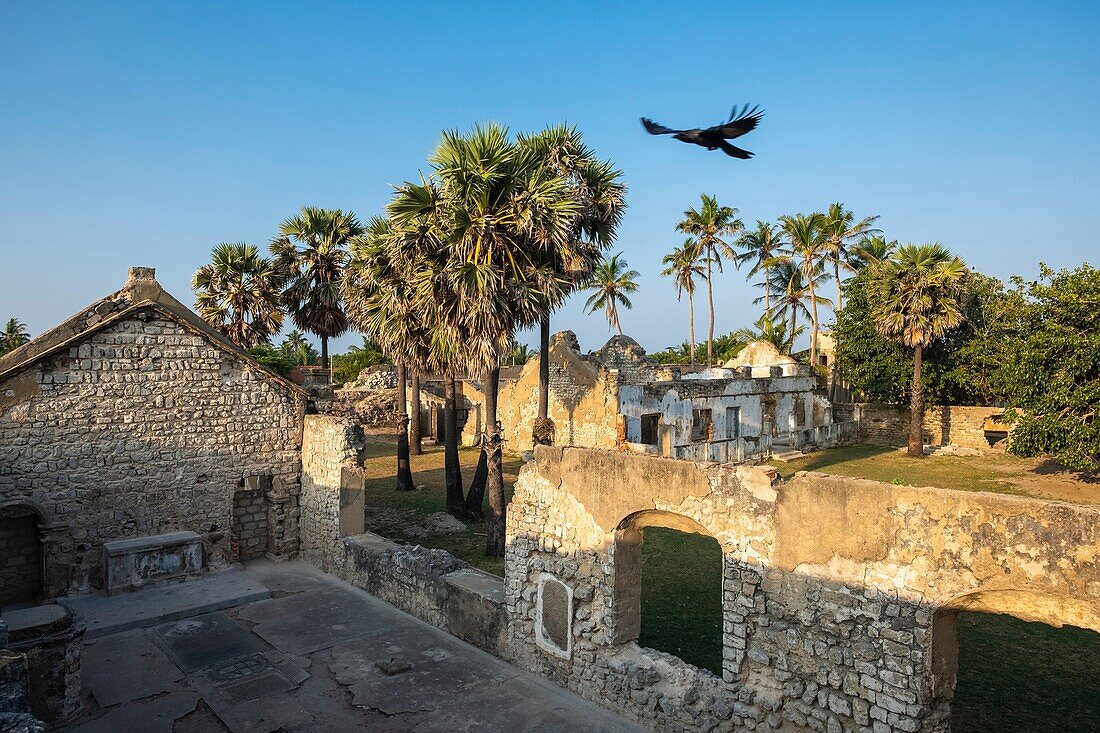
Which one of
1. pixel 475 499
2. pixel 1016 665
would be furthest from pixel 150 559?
pixel 1016 665

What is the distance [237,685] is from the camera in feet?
27.2

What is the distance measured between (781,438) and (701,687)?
25.9 meters

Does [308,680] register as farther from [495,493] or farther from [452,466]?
[452,466]

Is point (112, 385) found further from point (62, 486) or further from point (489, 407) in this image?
point (489, 407)

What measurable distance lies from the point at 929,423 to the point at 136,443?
108 feet

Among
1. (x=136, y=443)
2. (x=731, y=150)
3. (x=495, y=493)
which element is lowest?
(x=495, y=493)

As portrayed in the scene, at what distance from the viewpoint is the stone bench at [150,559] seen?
37.5 ft

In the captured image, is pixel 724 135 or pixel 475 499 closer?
pixel 724 135

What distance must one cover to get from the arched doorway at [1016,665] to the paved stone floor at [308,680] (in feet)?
11.5

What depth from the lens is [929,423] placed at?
31.8 meters

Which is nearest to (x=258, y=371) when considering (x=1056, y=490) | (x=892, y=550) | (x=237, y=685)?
(x=237, y=685)

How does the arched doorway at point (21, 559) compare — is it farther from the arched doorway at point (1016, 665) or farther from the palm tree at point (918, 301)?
the palm tree at point (918, 301)

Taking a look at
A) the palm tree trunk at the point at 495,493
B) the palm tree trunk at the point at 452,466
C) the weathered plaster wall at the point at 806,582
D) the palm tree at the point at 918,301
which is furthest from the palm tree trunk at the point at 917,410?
the weathered plaster wall at the point at 806,582

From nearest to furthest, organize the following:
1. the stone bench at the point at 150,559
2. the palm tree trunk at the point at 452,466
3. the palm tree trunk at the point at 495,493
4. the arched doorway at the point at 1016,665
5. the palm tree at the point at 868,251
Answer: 1. the arched doorway at the point at 1016,665
2. the stone bench at the point at 150,559
3. the palm tree trunk at the point at 495,493
4. the palm tree trunk at the point at 452,466
5. the palm tree at the point at 868,251
